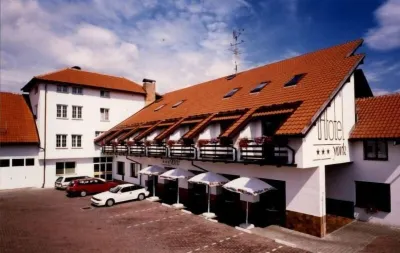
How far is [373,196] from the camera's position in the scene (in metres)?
16.6

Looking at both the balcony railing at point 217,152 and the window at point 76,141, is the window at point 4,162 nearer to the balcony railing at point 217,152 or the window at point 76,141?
the window at point 76,141

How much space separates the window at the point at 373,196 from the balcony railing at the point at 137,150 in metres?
17.0

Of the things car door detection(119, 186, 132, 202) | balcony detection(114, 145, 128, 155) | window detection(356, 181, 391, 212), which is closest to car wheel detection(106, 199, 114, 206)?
car door detection(119, 186, 132, 202)

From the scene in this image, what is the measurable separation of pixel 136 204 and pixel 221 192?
6854 millimetres

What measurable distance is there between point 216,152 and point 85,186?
13.5m

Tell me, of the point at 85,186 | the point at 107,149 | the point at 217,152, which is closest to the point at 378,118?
the point at 217,152

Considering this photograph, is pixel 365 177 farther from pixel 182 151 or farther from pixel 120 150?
pixel 120 150

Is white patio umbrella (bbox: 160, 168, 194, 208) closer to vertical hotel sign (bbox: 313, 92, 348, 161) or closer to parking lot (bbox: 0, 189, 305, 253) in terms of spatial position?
parking lot (bbox: 0, 189, 305, 253)

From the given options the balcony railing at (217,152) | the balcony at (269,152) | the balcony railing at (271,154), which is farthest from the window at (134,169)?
the balcony railing at (271,154)

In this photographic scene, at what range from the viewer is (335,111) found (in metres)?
16.4

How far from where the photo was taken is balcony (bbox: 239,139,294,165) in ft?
47.9

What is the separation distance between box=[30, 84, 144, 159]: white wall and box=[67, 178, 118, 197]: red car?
7.02 metres

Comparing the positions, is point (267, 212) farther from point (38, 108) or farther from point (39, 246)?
point (38, 108)

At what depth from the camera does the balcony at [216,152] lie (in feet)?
58.6
